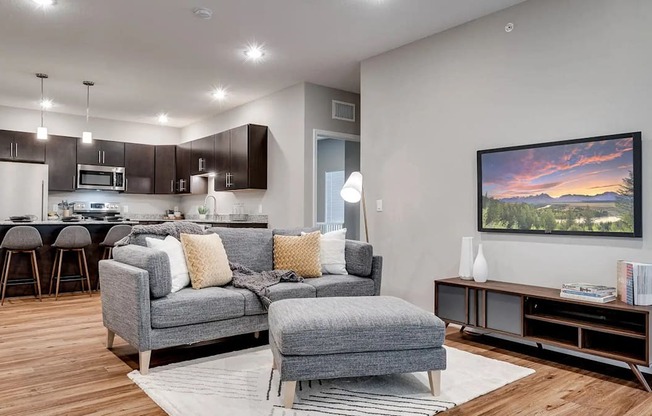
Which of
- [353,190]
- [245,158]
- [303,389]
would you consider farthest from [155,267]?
[245,158]

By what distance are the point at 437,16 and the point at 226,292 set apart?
9.42ft

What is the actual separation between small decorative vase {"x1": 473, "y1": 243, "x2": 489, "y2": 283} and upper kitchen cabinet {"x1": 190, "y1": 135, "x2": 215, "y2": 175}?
4.60 meters

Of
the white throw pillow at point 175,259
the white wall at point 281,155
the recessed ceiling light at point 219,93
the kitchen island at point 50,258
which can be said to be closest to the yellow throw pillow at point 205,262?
the white throw pillow at point 175,259

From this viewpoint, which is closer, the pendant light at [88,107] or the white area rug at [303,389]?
the white area rug at [303,389]

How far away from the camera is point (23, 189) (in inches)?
269

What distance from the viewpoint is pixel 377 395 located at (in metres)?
2.48

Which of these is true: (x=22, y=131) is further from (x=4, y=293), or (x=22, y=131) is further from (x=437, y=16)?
(x=437, y=16)

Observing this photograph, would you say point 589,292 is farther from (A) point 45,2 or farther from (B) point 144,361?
(A) point 45,2

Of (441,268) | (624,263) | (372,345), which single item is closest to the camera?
(372,345)

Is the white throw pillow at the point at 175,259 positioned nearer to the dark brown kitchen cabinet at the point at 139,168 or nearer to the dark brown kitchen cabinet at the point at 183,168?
the dark brown kitchen cabinet at the point at 183,168

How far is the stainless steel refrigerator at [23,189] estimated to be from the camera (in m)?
6.66

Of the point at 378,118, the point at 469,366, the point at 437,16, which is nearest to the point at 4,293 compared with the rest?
the point at 378,118

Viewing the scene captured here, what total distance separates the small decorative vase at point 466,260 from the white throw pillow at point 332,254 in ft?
3.16

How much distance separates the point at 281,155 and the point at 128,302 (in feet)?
11.9
